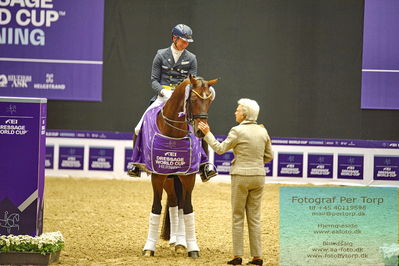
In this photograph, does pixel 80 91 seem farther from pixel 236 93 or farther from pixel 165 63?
pixel 165 63

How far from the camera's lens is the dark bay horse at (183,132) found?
7.41 m

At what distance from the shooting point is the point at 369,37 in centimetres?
1330

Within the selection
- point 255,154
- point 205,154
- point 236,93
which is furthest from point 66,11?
point 255,154

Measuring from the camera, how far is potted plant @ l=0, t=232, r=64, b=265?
732 cm

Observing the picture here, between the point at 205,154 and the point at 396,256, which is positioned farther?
the point at 205,154

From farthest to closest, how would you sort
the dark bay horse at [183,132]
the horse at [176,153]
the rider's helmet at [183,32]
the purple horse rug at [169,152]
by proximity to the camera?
1. the rider's helmet at [183,32]
2. the purple horse rug at [169,152]
3. the horse at [176,153]
4. the dark bay horse at [183,132]

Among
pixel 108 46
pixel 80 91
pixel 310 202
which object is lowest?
pixel 310 202

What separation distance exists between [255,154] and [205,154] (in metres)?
1.39

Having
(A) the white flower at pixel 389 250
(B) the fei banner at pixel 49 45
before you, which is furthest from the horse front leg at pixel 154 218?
(B) the fei banner at pixel 49 45

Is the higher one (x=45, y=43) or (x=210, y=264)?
(x=45, y=43)

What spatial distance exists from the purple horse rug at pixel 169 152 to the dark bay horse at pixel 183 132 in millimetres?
39

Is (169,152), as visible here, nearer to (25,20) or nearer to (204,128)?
(204,128)

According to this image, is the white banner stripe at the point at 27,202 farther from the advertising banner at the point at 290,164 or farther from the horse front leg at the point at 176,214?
the advertising banner at the point at 290,164

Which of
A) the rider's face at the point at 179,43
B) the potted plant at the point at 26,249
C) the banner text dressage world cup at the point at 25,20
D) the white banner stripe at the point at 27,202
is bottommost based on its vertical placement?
the potted plant at the point at 26,249
